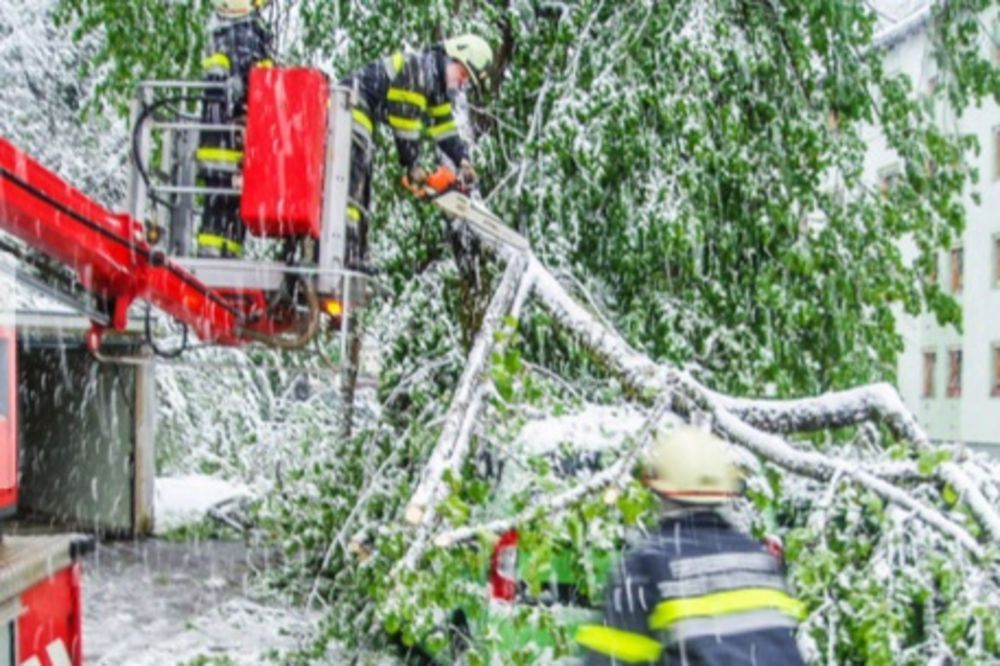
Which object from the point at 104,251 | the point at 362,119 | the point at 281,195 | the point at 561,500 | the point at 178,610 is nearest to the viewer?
the point at 104,251

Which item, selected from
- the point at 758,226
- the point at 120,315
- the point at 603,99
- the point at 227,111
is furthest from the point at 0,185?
the point at 758,226

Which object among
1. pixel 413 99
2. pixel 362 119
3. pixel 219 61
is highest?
pixel 219 61

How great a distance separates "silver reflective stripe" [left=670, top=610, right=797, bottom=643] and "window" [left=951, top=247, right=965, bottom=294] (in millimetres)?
25956

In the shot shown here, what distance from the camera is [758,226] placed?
7348 millimetres

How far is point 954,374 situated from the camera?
28.7 metres

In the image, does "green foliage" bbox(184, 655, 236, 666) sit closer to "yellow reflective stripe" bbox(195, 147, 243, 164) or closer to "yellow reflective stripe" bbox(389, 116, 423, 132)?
"yellow reflective stripe" bbox(195, 147, 243, 164)

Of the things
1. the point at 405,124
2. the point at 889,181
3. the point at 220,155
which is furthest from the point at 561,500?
the point at 889,181

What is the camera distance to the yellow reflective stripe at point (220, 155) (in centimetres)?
563

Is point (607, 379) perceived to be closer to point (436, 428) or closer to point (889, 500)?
point (436, 428)

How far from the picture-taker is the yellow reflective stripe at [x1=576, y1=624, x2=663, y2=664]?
9.48ft

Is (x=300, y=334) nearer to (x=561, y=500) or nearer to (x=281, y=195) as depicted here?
(x=281, y=195)

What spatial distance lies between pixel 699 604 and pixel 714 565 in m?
0.09

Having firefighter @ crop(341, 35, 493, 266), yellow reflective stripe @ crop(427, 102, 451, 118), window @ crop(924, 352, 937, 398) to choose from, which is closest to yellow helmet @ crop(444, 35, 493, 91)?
firefighter @ crop(341, 35, 493, 266)

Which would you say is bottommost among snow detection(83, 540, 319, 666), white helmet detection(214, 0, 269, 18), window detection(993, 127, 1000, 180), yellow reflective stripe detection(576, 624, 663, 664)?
snow detection(83, 540, 319, 666)
